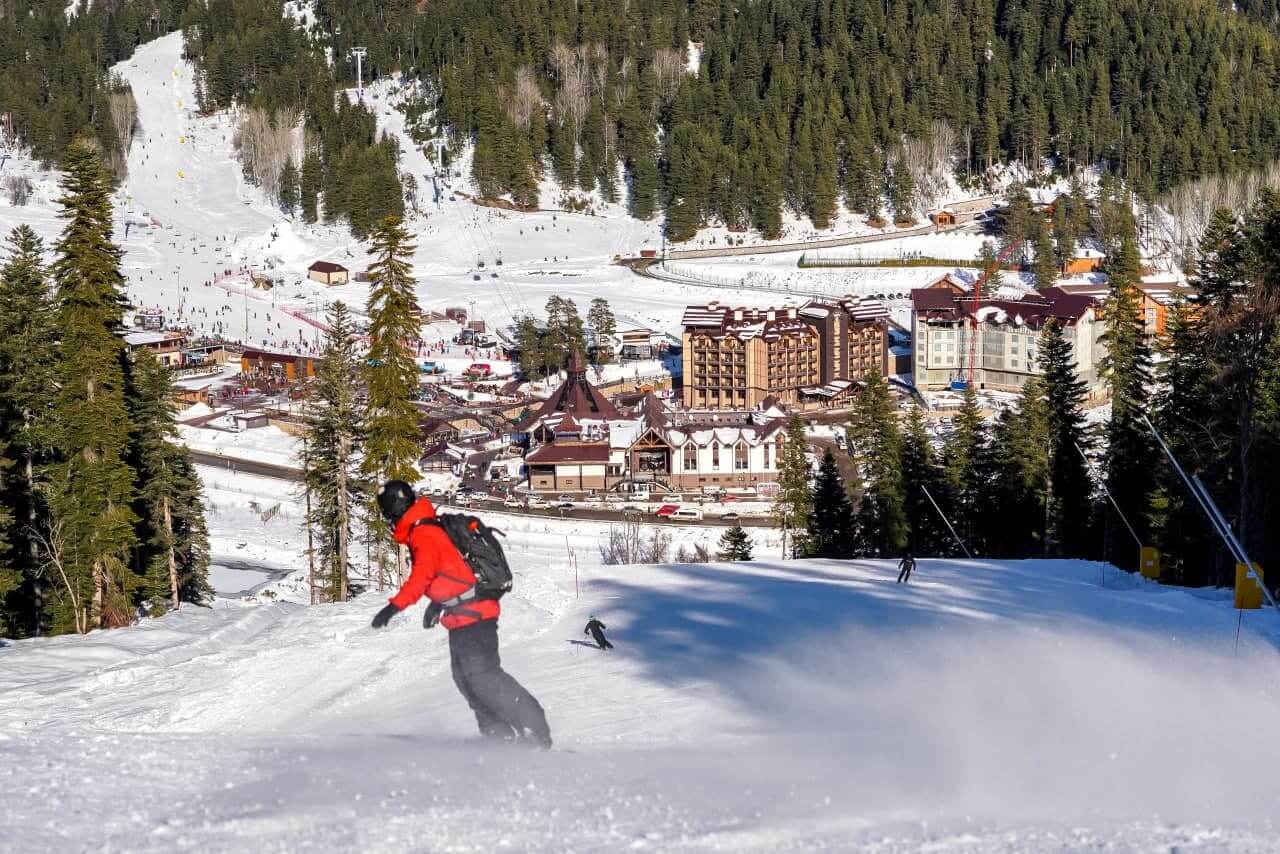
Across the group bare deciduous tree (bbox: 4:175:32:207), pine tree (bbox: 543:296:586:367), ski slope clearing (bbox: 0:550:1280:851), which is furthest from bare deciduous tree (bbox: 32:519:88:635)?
bare deciduous tree (bbox: 4:175:32:207)

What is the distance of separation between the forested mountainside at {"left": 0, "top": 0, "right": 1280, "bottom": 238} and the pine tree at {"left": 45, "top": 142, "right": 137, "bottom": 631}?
85.3 m

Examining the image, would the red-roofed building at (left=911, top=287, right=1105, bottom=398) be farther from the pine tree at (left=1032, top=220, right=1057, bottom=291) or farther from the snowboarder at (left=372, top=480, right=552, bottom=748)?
the snowboarder at (left=372, top=480, right=552, bottom=748)

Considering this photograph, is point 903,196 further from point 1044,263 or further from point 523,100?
point 523,100

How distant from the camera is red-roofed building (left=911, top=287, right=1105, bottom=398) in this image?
72.5 m

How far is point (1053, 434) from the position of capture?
3212 cm

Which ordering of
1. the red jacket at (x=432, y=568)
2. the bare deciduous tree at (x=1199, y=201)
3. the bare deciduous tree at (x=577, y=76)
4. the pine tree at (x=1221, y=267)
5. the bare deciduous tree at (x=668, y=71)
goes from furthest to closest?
the bare deciduous tree at (x=668, y=71) < the bare deciduous tree at (x=577, y=76) < the bare deciduous tree at (x=1199, y=201) < the pine tree at (x=1221, y=267) < the red jacket at (x=432, y=568)

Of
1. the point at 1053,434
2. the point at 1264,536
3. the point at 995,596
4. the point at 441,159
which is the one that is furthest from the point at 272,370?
the point at 995,596

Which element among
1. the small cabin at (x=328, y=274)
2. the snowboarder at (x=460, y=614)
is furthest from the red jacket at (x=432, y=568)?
the small cabin at (x=328, y=274)

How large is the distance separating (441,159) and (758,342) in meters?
53.6

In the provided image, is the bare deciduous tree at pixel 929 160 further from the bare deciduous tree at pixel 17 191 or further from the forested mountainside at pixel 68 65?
the bare deciduous tree at pixel 17 191

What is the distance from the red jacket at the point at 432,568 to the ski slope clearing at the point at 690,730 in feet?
2.60

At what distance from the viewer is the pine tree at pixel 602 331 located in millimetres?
78812

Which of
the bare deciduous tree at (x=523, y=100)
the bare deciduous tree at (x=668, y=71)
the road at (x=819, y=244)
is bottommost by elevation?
the road at (x=819, y=244)

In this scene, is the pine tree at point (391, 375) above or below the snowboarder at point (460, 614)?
above
